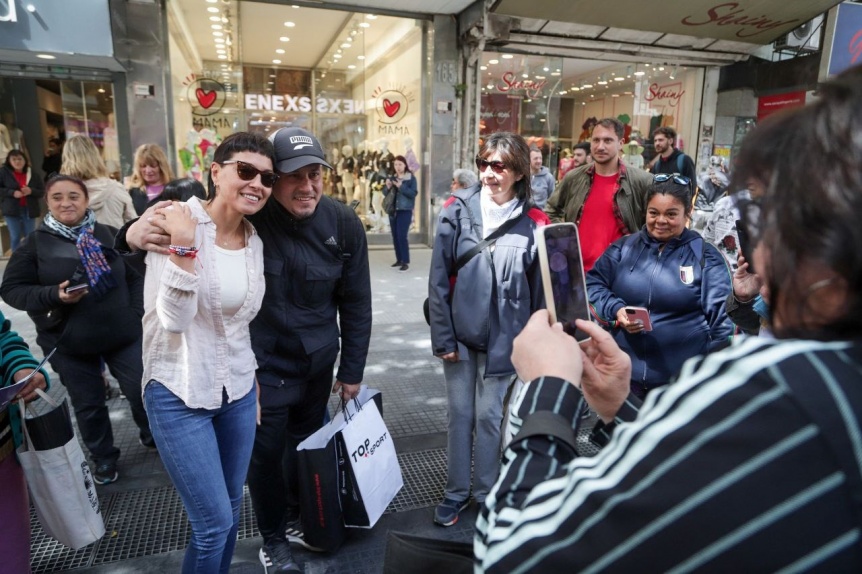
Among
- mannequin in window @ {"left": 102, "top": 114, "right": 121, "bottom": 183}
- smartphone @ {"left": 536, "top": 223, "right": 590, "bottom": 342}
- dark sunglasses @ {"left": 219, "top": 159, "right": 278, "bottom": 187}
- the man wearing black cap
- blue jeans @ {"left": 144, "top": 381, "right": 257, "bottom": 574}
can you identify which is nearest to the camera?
smartphone @ {"left": 536, "top": 223, "right": 590, "bottom": 342}

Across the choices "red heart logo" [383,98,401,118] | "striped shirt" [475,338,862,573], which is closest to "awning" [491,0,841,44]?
"red heart logo" [383,98,401,118]

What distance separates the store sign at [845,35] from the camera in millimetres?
11820

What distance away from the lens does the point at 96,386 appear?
3.59m

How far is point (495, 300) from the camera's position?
120 inches

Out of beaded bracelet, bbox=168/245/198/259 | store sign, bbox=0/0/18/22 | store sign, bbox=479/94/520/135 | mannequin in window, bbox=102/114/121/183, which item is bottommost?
beaded bracelet, bbox=168/245/198/259

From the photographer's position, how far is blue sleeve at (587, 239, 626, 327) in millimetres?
3170

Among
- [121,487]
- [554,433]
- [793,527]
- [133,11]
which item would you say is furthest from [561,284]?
[133,11]

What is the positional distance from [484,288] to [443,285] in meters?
0.26

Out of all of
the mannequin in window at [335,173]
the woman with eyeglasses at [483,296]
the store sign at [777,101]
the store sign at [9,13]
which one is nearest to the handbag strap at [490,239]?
the woman with eyeglasses at [483,296]

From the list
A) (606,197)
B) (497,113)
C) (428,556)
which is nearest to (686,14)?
(497,113)

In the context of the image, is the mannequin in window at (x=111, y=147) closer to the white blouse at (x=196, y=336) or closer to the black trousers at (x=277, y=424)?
the black trousers at (x=277, y=424)

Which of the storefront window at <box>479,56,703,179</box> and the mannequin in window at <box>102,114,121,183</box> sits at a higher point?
the storefront window at <box>479,56,703,179</box>

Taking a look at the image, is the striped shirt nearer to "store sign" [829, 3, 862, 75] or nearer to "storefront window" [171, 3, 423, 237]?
"storefront window" [171, 3, 423, 237]

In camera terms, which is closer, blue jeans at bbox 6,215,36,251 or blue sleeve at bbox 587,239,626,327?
blue sleeve at bbox 587,239,626,327
